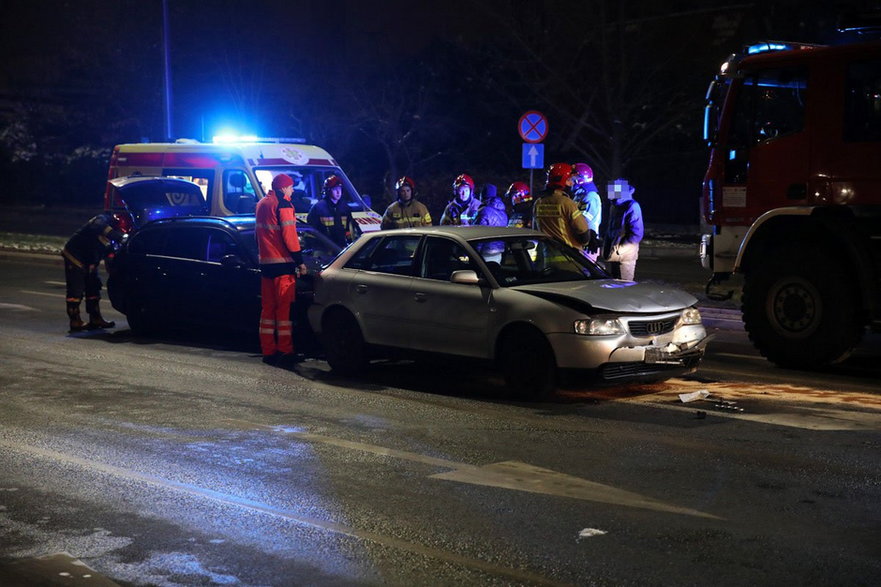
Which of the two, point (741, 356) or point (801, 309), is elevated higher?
point (801, 309)

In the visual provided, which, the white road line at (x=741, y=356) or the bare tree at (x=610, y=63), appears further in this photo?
the bare tree at (x=610, y=63)

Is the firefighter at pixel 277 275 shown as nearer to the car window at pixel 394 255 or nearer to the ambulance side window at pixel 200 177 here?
the car window at pixel 394 255

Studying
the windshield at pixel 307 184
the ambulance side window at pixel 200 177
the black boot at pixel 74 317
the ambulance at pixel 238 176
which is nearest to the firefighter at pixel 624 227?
the ambulance at pixel 238 176

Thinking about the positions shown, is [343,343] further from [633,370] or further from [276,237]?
[633,370]

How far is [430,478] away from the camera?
7.02 metres

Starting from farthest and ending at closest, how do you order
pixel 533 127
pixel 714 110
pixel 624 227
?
pixel 533 127 < pixel 624 227 < pixel 714 110

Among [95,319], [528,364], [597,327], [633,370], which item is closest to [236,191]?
[95,319]

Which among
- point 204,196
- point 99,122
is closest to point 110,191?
point 204,196

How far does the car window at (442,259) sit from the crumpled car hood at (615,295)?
27.7 inches

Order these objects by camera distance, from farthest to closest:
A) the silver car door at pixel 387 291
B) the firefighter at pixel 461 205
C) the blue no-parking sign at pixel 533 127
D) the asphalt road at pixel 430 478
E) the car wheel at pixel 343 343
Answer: the blue no-parking sign at pixel 533 127 → the firefighter at pixel 461 205 → the car wheel at pixel 343 343 → the silver car door at pixel 387 291 → the asphalt road at pixel 430 478

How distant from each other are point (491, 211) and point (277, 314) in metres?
3.73

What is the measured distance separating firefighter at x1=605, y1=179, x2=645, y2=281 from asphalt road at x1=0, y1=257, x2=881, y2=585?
2.51 m

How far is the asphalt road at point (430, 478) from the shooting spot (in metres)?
5.45

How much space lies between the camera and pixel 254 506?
6.45 m
